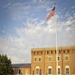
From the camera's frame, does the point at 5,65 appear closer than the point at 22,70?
Yes

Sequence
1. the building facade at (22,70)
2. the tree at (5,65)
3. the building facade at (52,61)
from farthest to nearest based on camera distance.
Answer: the building facade at (22,70) < the building facade at (52,61) < the tree at (5,65)

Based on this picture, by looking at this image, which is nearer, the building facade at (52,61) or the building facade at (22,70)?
the building facade at (52,61)

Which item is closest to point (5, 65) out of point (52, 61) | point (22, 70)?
point (22, 70)

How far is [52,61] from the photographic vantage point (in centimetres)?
3053

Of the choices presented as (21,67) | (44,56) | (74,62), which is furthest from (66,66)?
(21,67)

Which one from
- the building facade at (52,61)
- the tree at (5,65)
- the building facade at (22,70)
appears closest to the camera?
the tree at (5,65)

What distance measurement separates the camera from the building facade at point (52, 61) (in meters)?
29.7

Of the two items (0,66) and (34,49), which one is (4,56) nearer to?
(0,66)

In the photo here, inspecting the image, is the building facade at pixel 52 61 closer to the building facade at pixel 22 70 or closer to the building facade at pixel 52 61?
the building facade at pixel 52 61

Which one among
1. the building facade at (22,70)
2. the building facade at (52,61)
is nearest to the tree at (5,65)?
the building facade at (52,61)

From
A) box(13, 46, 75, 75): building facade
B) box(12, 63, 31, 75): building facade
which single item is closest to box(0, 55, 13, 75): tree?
box(13, 46, 75, 75): building facade

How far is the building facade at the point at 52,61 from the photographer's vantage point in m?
29.7

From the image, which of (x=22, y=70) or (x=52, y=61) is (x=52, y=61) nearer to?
(x=52, y=61)

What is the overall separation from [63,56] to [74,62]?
1542mm
